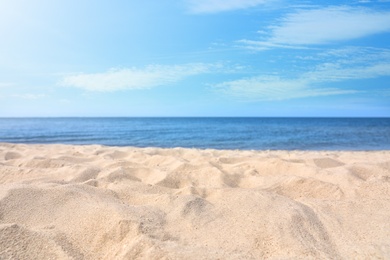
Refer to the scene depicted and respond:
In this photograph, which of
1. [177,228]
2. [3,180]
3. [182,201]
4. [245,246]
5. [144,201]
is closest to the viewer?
[245,246]

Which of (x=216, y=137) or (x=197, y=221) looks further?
(x=216, y=137)

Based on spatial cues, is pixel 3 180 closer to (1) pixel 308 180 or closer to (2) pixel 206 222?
(2) pixel 206 222

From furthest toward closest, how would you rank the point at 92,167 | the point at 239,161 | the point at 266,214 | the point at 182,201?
the point at 239,161 < the point at 92,167 < the point at 182,201 < the point at 266,214

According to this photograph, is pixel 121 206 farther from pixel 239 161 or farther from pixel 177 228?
pixel 239 161

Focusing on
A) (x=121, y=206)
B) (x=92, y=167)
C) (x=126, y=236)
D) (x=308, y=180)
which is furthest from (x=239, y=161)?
(x=126, y=236)

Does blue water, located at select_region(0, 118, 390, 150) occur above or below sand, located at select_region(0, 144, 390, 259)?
below

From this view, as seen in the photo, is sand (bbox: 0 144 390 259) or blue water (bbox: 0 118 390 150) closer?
sand (bbox: 0 144 390 259)

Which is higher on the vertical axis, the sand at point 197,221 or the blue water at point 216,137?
the sand at point 197,221

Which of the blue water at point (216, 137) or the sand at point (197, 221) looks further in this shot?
the blue water at point (216, 137)

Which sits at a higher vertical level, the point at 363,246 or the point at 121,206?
the point at 121,206

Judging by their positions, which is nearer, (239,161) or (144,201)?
(144,201)

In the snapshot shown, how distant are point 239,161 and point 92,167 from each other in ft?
9.63

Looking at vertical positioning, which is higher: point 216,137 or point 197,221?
point 197,221

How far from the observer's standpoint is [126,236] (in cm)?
240
